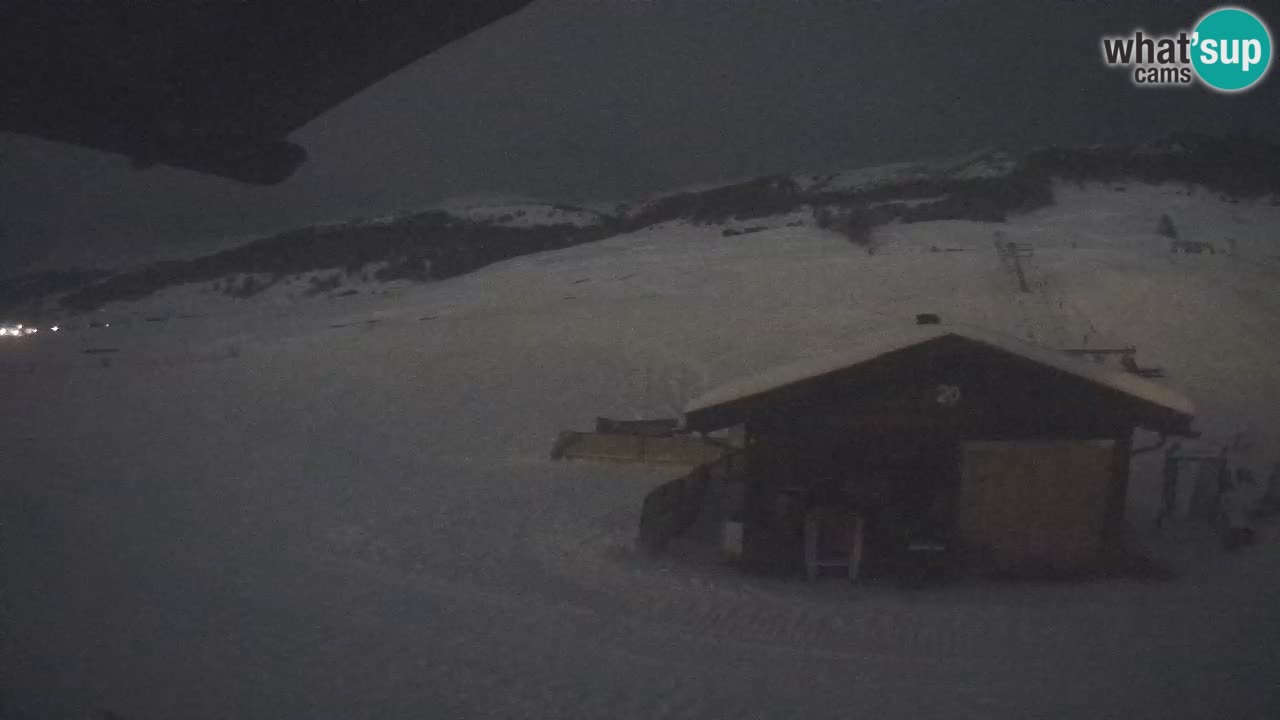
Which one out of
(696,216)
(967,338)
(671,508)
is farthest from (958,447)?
(696,216)

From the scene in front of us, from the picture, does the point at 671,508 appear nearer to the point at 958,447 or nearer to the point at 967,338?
the point at 958,447

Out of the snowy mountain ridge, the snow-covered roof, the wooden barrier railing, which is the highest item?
the snowy mountain ridge

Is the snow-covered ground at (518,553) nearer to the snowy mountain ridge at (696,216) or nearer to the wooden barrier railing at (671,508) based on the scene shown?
the wooden barrier railing at (671,508)

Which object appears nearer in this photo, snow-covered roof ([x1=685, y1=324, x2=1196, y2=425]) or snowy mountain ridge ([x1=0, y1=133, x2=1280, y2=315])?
snow-covered roof ([x1=685, y1=324, x2=1196, y2=425])

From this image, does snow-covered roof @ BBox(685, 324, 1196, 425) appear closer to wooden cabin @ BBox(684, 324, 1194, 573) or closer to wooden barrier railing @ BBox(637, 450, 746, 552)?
wooden cabin @ BBox(684, 324, 1194, 573)

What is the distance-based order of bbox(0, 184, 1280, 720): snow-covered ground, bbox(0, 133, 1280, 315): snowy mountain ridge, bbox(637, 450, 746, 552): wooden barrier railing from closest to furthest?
bbox(0, 184, 1280, 720): snow-covered ground → bbox(637, 450, 746, 552): wooden barrier railing → bbox(0, 133, 1280, 315): snowy mountain ridge

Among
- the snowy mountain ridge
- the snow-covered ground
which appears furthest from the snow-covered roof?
the snowy mountain ridge

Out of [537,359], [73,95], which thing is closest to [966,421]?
[73,95]

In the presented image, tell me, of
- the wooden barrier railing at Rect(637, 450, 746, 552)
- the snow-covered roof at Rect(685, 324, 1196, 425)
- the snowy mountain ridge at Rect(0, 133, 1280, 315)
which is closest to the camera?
the snow-covered roof at Rect(685, 324, 1196, 425)
